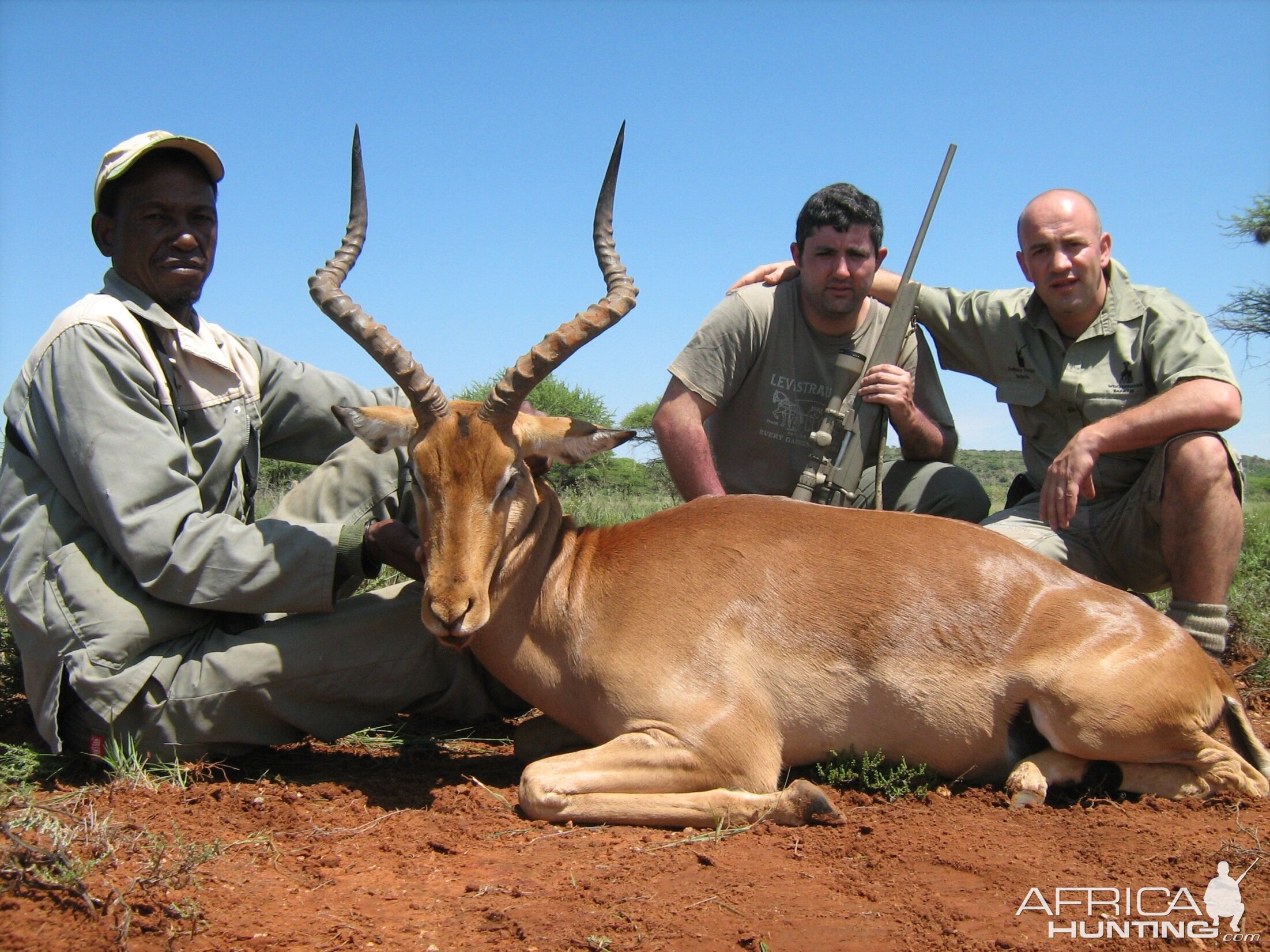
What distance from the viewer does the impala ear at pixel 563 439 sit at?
5.49 m

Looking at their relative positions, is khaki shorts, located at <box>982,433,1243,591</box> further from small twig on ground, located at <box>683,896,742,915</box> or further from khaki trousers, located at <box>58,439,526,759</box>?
small twig on ground, located at <box>683,896,742,915</box>

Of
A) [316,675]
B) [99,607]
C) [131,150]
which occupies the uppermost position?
[131,150]

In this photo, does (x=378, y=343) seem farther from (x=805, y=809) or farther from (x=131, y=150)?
(x=805, y=809)

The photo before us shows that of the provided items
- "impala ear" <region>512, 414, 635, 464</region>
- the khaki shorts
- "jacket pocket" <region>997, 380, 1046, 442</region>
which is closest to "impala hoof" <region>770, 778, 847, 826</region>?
"impala ear" <region>512, 414, 635, 464</region>

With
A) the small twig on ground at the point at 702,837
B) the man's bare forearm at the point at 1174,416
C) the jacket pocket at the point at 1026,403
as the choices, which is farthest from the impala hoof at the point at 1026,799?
the jacket pocket at the point at 1026,403

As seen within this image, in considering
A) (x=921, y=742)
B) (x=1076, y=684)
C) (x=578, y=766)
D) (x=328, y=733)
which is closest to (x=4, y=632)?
(x=328, y=733)

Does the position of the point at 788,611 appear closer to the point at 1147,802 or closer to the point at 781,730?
the point at 781,730

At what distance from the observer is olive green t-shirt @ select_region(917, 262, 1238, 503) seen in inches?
266

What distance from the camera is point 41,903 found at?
11.4ft

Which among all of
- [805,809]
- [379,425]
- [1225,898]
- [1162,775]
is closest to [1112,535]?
[1162,775]

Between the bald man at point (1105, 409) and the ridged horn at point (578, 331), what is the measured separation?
2.74 m

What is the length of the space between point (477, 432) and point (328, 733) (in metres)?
1.87

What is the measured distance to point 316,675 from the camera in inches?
218

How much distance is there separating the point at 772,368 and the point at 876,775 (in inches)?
137
